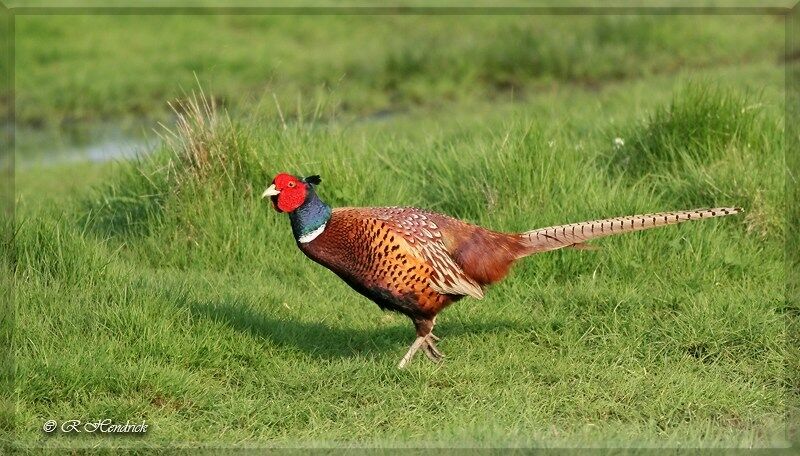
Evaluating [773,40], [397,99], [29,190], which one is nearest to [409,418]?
[29,190]

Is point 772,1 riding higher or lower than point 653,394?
higher

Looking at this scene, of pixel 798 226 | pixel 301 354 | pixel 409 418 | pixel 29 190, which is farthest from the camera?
pixel 29 190

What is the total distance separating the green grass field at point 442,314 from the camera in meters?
4.70

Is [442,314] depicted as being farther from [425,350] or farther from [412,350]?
[412,350]

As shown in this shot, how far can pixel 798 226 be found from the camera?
625 cm

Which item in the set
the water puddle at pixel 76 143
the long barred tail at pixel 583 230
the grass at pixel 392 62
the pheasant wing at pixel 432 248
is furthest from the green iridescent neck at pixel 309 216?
the grass at pixel 392 62

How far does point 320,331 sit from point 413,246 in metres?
0.83

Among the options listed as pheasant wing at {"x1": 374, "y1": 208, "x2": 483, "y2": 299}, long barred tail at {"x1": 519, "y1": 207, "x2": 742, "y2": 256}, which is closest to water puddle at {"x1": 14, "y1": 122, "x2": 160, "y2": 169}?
pheasant wing at {"x1": 374, "y1": 208, "x2": 483, "y2": 299}

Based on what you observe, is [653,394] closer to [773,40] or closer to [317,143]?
[317,143]

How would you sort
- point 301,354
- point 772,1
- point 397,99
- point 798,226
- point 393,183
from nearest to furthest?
point 301,354, point 798,226, point 393,183, point 397,99, point 772,1

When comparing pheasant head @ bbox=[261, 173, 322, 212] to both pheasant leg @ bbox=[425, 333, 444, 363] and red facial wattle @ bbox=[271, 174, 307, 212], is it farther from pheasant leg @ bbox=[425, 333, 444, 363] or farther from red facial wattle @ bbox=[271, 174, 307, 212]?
pheasant leg @ bbox=[425, 333, 444, 363]

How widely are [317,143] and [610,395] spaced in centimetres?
287

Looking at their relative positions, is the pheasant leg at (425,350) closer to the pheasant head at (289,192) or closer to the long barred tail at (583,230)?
the long barred tail at (583,230)

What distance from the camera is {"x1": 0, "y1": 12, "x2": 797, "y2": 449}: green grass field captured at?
15.4 ft
